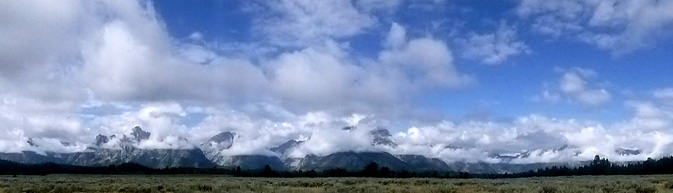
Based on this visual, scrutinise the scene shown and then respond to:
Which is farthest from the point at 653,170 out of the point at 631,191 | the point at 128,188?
the point at 128,188

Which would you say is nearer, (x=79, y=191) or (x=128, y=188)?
(x=79, y=191)

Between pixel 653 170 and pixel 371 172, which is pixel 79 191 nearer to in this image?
pixel 371 172

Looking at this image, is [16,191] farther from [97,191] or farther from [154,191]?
[154,191]

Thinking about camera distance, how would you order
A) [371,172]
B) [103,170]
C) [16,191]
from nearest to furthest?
[16,191], [371,172], [103,170]

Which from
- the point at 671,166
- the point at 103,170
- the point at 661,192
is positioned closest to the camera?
the point at 661,192

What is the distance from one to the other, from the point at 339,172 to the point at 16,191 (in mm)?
97950

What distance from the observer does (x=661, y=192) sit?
1094 inches

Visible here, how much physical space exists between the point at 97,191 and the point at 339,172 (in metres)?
95.2

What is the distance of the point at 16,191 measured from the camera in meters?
31.8

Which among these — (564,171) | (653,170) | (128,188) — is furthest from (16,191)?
(564,171)

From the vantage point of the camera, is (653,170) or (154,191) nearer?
(154,191)

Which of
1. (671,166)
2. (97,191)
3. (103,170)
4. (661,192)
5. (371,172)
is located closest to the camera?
(661,192)

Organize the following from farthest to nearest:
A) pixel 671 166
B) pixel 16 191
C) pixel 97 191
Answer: pixel 671 166 → pixel 97 191 → pixel 16 191

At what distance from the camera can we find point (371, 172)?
123 m
